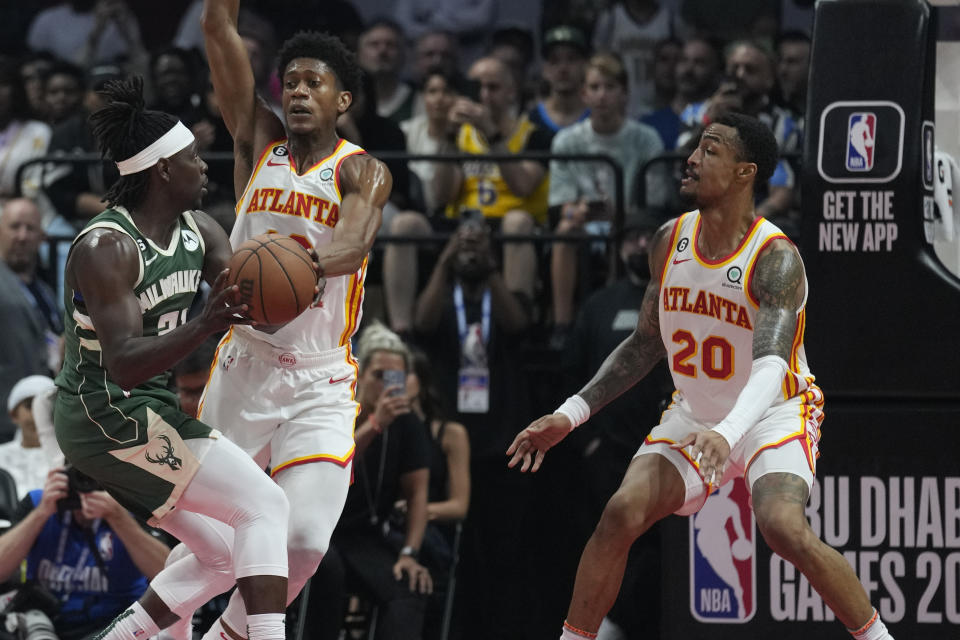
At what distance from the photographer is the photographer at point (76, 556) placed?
602cm

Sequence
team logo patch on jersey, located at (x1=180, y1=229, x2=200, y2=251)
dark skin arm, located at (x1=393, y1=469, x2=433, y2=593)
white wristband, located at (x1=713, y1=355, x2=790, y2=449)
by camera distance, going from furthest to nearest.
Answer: dark skin arm, located at (x1=393, y1=469, x2=433, y2=593), team logo patch on jersey, located at (x1=180, y1=229, x2=200, y2=251), white wristband, located at (x1=713, y1=355, x2=790, y2=449)

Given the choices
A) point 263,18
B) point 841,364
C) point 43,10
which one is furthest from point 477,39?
point 841,364

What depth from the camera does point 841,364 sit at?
5.54 metres

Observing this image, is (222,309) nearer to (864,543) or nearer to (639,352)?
(639,352)

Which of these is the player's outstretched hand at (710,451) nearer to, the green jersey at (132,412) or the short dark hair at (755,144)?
the short dark hair at (755,144)

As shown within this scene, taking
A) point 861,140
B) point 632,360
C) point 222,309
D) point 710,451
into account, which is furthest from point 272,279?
point 861,140

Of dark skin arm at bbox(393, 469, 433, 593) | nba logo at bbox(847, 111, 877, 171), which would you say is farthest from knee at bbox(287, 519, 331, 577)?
nba logo at bbox(847, 111, 877, 171)

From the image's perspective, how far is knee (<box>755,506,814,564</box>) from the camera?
15.6 ft

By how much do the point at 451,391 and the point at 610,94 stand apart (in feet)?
6.60

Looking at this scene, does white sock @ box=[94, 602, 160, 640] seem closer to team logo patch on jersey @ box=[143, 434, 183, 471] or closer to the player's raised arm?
team logo patch on jersey @ box=[143, 434, 183, 471]

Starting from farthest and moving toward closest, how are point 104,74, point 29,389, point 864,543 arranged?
point 104,74, point 29,389, point 864,543

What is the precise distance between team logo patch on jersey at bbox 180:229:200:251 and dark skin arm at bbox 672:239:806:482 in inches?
70.4

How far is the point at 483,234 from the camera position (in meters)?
7.68

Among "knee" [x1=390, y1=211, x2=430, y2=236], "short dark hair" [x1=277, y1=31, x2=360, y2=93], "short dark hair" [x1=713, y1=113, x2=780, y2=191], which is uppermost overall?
"short dark hair" [x1=277, y1=31, x2=360, y2=93]
